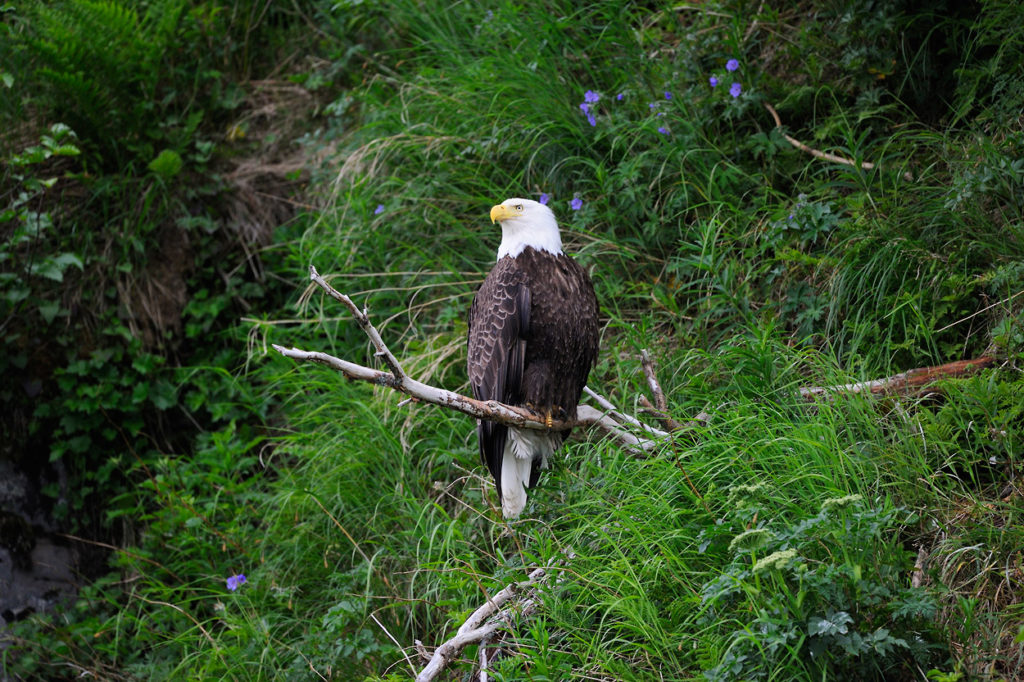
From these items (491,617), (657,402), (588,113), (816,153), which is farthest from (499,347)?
(816,153)

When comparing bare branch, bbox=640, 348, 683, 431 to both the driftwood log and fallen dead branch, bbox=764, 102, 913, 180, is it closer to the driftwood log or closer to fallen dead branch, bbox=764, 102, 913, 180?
the driftwood log

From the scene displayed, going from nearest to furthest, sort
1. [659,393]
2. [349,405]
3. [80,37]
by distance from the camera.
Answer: [659,393] → [349,405] → [80,37]

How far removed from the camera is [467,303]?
15.4ft

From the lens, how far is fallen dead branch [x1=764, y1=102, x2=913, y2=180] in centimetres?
401

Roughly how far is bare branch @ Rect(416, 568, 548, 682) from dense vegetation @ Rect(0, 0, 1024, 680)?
0.25 ft

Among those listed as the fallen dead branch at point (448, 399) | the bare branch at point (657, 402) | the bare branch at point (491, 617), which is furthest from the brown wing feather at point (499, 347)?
the bare branch at point (491, 617)

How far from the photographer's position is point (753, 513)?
103 inches

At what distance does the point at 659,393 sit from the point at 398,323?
188 cm

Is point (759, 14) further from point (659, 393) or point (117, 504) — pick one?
point (117, 504)

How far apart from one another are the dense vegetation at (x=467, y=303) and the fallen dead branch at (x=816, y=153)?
5cm

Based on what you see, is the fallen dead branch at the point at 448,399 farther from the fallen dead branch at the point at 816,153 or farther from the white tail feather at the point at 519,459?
the fallen dead branch at the point at 816,153

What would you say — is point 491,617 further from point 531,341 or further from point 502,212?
point 502,212

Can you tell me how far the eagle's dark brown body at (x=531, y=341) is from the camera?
3354 mm

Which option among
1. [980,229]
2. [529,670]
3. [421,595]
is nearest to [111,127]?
[421,595]
